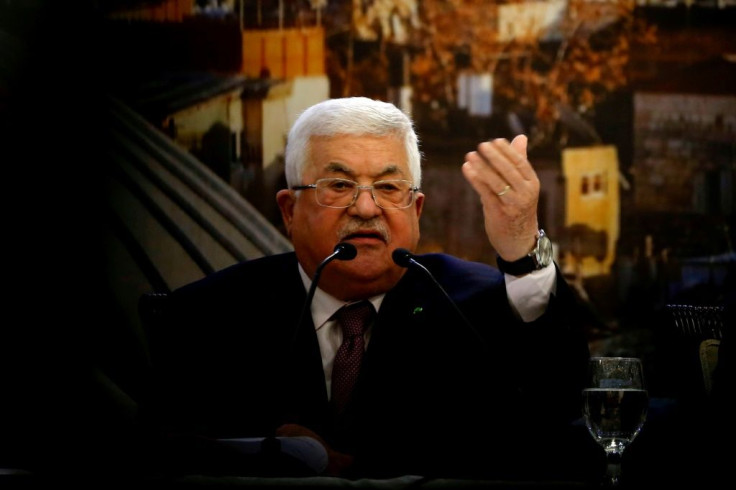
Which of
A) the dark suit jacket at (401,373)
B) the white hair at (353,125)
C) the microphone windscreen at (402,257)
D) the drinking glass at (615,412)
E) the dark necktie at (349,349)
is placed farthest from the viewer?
the white hair at (353,125)

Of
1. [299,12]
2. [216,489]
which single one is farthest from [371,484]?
[299,12]

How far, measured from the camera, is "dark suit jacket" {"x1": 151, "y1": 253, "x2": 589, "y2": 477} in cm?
211

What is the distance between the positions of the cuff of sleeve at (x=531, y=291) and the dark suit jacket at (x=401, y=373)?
2cm

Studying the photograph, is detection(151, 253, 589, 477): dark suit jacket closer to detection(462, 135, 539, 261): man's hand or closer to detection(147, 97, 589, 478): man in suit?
detection(147, 97, 589, 478): man in suit

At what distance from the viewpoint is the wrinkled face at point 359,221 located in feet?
7.59

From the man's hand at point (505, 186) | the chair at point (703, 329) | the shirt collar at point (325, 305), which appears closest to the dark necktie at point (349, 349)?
the shirt collar at point (325, 305)

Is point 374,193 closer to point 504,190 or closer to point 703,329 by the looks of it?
point 504,190

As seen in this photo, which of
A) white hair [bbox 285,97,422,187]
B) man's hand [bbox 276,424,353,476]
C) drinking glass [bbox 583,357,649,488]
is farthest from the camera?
white hair [bbox 285,97,422,187]

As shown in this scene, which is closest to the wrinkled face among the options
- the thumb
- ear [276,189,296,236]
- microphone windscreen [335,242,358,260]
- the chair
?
ear [276,189,296,236]

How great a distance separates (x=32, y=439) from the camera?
12.5 feet

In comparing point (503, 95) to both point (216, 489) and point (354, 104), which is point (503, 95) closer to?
point (354, 104)

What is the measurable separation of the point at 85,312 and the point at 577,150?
206 cm

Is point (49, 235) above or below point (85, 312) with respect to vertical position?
above

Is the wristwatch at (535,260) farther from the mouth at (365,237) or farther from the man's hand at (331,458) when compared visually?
the man's hand at (331,458)
